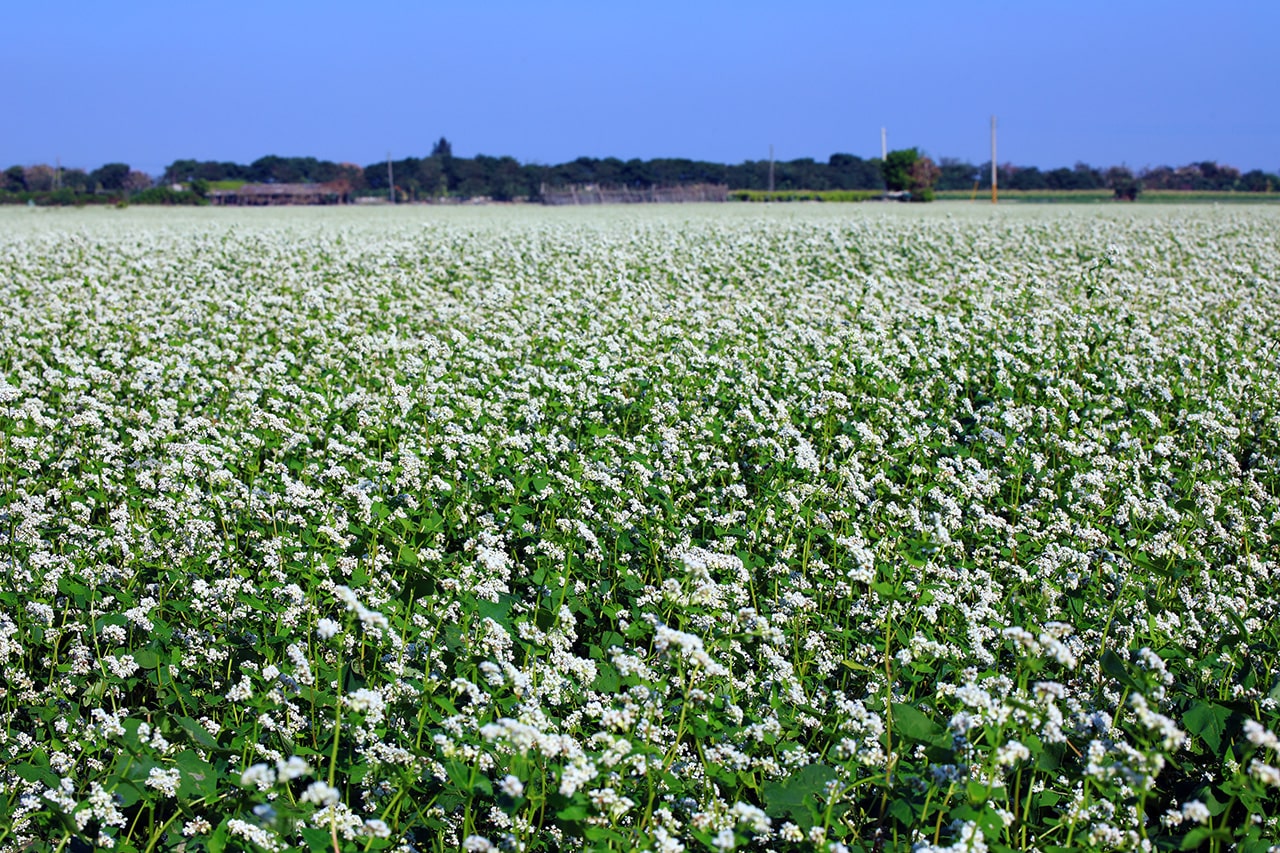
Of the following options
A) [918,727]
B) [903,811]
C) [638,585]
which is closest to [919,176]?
[638,585]

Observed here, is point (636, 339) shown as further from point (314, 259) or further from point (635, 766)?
point (314, 259)

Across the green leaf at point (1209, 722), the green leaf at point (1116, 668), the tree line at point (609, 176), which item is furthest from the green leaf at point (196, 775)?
the tree line at point (609, 176)

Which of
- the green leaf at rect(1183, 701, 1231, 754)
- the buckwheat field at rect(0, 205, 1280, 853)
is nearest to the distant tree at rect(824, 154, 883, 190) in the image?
the buckwheat field at rect(0, 205, 1280, 853)

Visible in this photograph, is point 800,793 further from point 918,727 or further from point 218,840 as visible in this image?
point 218,840

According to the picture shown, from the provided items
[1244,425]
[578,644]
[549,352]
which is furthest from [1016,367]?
[578,644]

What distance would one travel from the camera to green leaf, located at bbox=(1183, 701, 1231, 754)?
3.43 m

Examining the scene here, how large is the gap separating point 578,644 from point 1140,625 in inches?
92.6

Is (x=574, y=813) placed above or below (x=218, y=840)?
above

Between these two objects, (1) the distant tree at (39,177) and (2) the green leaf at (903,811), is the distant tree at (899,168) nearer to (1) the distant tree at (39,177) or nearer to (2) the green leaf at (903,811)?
(1) the distant tree at (39,177)

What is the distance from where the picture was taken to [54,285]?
11125mm

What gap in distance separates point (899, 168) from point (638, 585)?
69.8 metres

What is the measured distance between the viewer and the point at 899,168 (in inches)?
2729

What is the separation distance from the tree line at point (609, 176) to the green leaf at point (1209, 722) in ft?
218

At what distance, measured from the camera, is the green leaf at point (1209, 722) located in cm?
343
